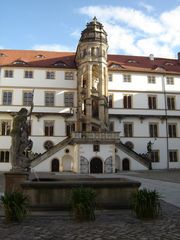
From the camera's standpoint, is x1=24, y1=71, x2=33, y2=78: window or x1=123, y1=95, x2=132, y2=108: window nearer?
x1=24, y1=71, x2=33, y2=78: window

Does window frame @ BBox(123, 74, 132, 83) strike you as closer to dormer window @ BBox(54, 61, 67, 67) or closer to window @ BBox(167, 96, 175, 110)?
window @ BBox(167, 96, 175, 110)

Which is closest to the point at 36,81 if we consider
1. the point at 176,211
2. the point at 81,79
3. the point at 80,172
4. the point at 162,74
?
the point at 81,79

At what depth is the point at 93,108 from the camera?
42.0 metres

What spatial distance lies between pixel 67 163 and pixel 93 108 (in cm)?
774

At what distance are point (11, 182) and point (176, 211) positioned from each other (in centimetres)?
580

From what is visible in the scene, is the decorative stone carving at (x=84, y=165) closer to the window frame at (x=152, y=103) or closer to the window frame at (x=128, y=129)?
the window frame at (x=128, y=129)

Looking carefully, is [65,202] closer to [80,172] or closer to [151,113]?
[80,172]

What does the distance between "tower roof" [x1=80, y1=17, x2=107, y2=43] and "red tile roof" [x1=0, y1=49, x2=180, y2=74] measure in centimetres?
451

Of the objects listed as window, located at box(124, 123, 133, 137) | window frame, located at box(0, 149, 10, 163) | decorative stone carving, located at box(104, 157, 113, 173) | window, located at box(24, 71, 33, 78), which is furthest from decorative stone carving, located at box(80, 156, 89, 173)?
window, located at box(24, 71, 33, 78)

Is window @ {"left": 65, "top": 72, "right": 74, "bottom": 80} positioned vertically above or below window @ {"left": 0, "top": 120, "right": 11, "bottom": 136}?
above

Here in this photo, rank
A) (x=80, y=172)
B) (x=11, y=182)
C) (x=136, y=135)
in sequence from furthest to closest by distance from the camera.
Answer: (x=136, y=135)
(x=80, y=172)
(x=11, y=182)

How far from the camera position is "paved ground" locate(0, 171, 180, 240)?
7023 mm

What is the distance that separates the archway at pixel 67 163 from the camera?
4066 centimetres

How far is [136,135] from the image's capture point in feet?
146
